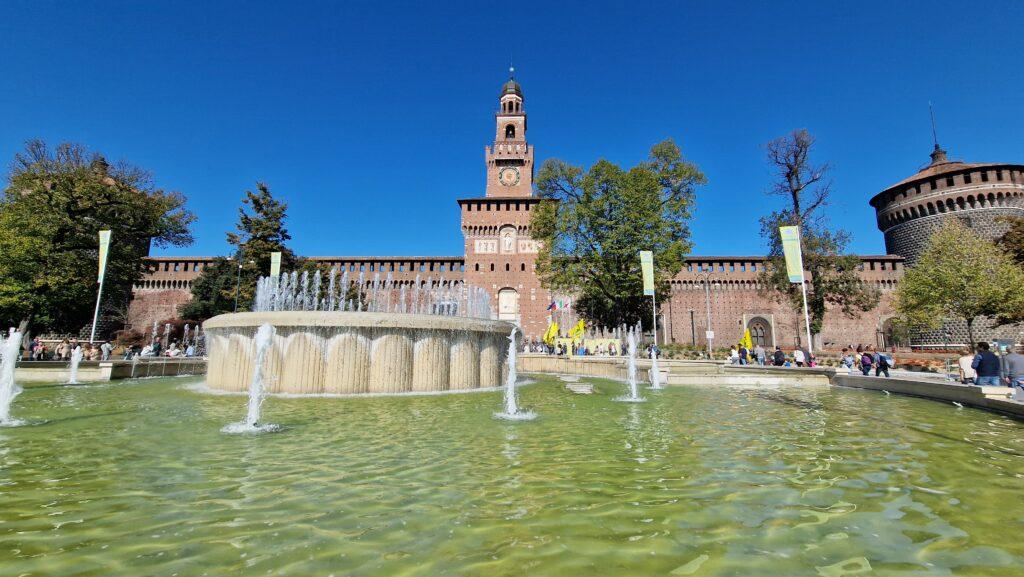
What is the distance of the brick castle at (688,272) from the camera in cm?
3822

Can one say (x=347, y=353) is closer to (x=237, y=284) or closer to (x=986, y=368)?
(x=986, y=368)

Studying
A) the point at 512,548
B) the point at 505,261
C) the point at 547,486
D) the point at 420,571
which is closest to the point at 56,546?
the point at 420,571

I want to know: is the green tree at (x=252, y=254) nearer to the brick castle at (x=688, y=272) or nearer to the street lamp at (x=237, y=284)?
the street lamp at (x=237, y=284)

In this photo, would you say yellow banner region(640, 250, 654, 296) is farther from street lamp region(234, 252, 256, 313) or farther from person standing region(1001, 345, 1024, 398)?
street lamp region(234, 252, 256, 313)

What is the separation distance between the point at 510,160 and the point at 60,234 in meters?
31.7

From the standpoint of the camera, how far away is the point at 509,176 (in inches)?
1702

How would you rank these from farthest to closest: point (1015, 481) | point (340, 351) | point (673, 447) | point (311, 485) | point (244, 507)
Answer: point (340, 351)
point (673, 447)
point (1015, 481)
point (311, 485)
point (244, 507)

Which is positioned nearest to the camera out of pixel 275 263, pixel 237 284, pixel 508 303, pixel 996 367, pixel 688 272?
pixel 996 367

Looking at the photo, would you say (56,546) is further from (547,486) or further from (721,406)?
(721,406)

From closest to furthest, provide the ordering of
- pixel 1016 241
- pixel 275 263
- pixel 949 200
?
pixel 275 263, pixel 1016 241, pixel 949 200

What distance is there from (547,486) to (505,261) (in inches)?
1453

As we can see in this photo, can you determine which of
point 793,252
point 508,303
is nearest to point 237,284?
point 508,303

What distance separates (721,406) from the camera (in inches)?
293

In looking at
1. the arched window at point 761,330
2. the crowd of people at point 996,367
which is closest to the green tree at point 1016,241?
the arched window at point 761,330
